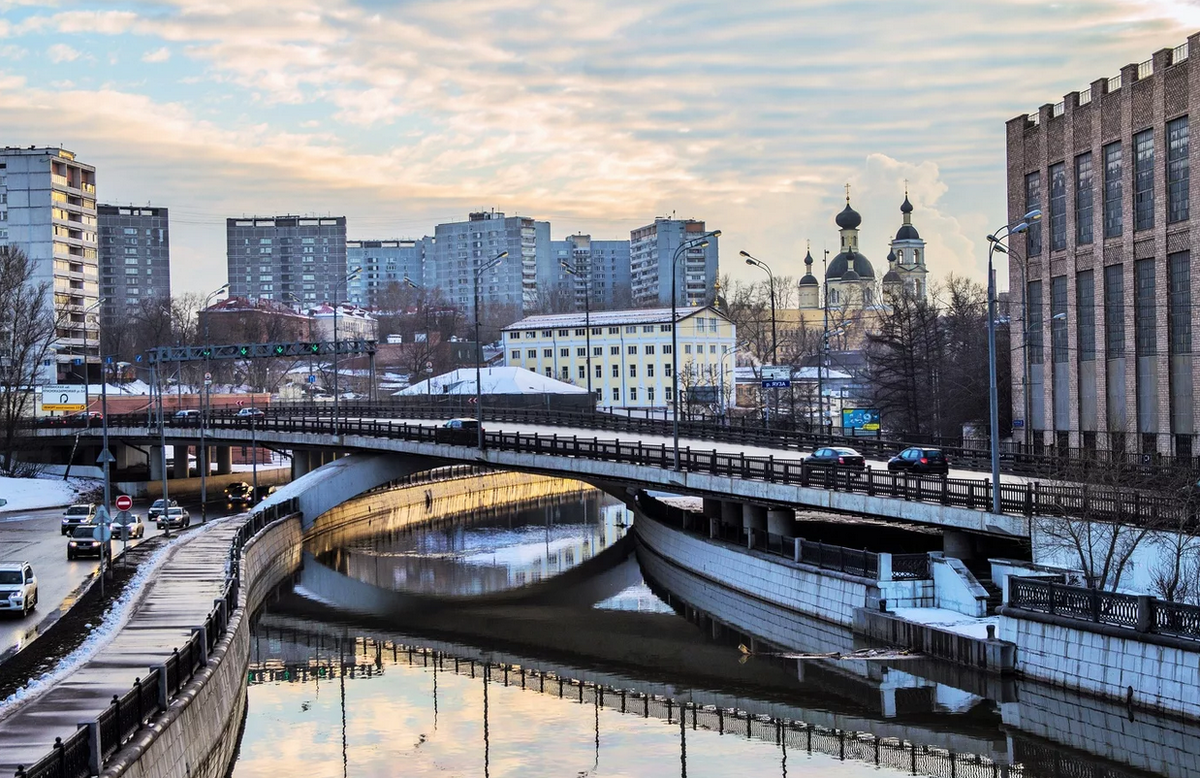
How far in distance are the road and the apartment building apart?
5824 cm

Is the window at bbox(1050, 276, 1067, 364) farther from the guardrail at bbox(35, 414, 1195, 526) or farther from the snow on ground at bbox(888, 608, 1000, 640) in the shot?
the snow on ground at bbox(888, 608, 1000, 640)

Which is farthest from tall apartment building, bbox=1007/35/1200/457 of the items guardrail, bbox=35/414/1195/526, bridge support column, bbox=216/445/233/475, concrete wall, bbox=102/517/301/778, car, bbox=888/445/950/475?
bridge support column, bbox=216/445/233/475

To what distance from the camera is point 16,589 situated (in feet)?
129

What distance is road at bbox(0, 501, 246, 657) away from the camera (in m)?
37.8

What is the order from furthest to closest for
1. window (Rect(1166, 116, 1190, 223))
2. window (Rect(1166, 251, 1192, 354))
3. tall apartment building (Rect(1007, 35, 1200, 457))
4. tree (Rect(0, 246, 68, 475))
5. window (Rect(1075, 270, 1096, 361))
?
1. tree (Rect(0, 246, 68, 475))
2. window (Rect(1075, 270, 1096, 361))
3. tall apartment building (Rect(1007, 35, 1200, 457))
4. window (Rect(1166, 251, 1192, 354))
5. window (Rect(1166, 116, 1190, 223))

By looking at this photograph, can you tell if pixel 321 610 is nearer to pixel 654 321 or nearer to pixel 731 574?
pixel 731 574

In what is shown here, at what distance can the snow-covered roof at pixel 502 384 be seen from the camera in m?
105

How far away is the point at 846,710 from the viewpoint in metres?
34.3

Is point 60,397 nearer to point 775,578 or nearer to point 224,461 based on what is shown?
point 224,461

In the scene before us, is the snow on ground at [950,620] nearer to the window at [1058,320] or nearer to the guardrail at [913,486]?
the guardrail at [913,486]

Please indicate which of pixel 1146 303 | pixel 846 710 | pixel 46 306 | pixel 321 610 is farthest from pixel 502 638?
pixel 46 306

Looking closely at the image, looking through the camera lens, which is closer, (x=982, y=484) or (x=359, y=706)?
(x=359, y=706)

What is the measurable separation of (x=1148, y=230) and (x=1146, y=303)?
290 centimetres

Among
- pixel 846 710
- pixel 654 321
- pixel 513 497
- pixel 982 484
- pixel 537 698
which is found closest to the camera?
pixel 846 710
